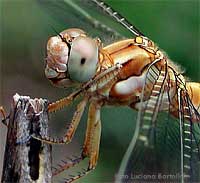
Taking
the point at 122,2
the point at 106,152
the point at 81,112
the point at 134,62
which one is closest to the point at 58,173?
the point at 81,112

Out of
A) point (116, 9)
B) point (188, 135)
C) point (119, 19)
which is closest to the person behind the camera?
point (188, 135)

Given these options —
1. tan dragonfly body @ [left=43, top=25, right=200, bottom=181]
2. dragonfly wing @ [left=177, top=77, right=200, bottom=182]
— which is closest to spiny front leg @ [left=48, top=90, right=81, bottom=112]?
tan dragonfly body @ [left=43, top=25, right=200, bottom=181]

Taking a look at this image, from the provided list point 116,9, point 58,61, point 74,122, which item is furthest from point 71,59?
point 116,9

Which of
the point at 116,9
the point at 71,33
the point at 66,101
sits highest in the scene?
the point at 116,9

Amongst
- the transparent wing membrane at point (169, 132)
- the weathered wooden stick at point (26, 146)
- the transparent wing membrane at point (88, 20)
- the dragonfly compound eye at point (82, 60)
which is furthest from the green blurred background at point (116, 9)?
the weathered wooden stick at point (26, 146)

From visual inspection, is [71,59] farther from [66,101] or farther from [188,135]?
[188,135]

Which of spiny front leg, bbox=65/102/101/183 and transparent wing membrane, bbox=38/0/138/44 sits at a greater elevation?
transparent wing membrane, bbox=38/0/138/44

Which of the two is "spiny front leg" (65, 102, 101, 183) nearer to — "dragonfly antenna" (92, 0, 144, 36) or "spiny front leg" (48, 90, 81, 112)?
"spiny front leg" (48, 90, 81, 112)
